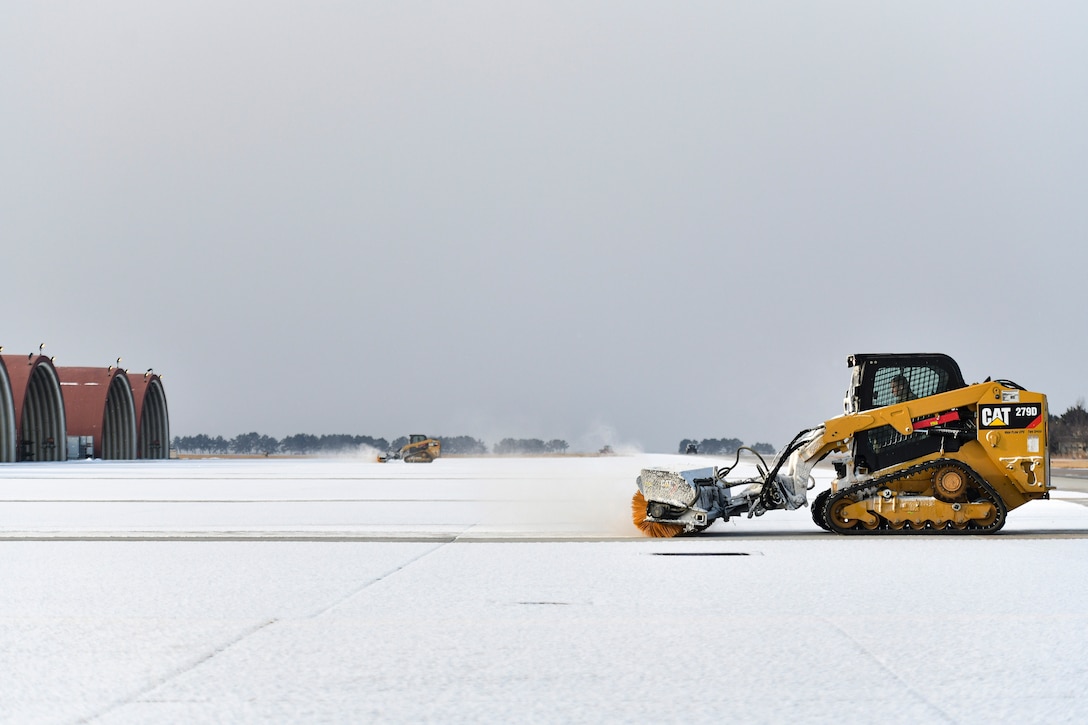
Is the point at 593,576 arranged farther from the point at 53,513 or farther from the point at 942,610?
the point at 53,513

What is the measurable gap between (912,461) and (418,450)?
46062 mm

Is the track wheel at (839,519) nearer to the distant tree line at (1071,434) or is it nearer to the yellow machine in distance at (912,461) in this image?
the yellow machine in distance at (912,461)

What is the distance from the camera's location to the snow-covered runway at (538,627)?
547cm

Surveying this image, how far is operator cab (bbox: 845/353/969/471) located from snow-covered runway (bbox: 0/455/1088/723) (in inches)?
54.5

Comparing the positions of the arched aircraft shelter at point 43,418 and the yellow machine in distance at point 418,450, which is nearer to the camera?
the yellow machine in distance at point 418,450

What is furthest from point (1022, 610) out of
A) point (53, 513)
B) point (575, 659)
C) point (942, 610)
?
point (53, 513)

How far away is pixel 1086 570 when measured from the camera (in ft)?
35.7

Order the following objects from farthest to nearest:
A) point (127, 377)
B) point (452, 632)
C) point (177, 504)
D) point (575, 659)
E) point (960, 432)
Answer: point (127, 377)
point (177, 504)
point (960, 432)
point (452, 632)
point (575, 659)

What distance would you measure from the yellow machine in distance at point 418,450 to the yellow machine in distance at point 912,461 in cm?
4448

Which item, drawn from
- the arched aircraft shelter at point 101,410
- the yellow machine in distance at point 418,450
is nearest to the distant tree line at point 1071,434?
the yellow machine in distance at point 418,450

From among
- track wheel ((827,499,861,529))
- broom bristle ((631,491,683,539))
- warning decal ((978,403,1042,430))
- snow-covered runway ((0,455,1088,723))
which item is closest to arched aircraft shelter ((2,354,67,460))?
snow-covered runway ((0,455,1088,723))

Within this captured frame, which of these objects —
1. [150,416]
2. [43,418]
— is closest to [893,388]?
[43,418]

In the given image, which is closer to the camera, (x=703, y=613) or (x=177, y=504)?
(x=703, y=613)

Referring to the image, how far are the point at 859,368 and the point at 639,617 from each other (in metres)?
8.41
